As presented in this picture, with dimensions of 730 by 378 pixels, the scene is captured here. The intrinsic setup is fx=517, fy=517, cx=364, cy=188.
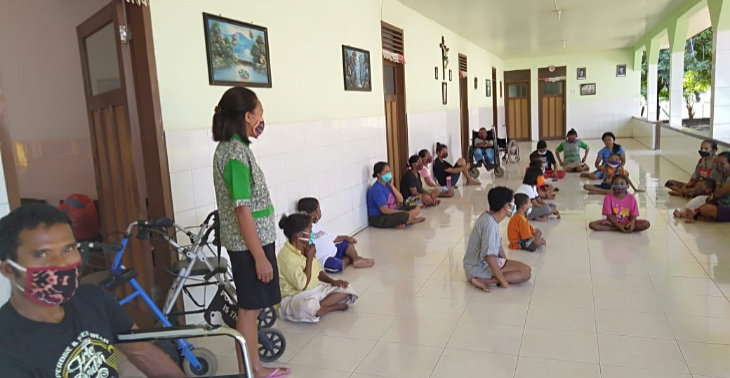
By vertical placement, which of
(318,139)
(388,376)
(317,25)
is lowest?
(388,376)

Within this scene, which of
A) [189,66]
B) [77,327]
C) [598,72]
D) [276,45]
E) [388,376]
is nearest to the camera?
[77,327]

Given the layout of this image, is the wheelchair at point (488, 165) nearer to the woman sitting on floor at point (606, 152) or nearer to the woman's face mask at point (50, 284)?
the woman sitting on floor at point (606, 152)

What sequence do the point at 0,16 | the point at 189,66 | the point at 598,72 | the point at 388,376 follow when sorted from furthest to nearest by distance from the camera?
the point at 598,72 → the point at 0,16 → the point at 189,66 → the point at 388,376

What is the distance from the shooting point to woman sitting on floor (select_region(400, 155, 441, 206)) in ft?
21.7

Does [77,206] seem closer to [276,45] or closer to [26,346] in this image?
[276,45]

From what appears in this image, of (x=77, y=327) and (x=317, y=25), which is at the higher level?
(x=317, y=25)

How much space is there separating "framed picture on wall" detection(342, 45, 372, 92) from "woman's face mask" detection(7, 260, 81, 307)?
4142 mm

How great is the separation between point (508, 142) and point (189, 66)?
8.94 meters

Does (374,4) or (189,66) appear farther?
(374,4)

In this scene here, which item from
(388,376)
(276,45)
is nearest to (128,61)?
(276,45)

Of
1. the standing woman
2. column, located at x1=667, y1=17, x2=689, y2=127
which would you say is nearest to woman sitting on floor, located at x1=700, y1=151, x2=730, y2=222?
the standing woman

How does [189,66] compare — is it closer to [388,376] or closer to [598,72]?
[388,376]

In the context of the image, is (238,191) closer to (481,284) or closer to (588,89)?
(481,284)

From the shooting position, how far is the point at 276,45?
13.4ft
